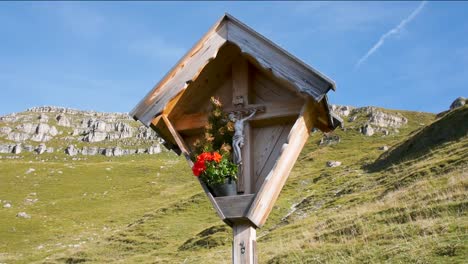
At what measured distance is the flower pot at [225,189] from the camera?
5.81m

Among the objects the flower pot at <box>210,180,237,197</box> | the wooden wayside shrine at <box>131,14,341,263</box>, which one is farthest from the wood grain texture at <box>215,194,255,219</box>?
the flower pot at <box>210,180,237,197</box>

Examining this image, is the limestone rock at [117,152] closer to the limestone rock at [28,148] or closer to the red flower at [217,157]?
the limestone rock at [28,148]

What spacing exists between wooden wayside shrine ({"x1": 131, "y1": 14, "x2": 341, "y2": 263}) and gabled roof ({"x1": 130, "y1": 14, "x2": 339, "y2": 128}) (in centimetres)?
1

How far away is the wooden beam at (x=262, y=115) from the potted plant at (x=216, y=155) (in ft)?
0.76

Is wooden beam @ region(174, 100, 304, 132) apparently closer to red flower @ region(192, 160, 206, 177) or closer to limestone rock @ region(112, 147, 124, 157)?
red flower @ region(192, 160, 206, 177)

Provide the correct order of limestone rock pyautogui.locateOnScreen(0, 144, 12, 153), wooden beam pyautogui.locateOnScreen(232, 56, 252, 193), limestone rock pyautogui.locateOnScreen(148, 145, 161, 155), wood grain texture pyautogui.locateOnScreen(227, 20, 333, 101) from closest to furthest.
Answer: wood grain texture pyautogui.locateOnScreen(227, 20, 333, 101) < wooden beam pyautogui.locateOnScreen(232, 56, 252, 193) < limestone rock pyautogui.locateOnScreen(0, 144, 12, 153) < limestone rock pyautogui.locateOnScreen(148, 145, 161, 155)

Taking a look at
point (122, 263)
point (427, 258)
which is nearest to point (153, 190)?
point (122, 263)

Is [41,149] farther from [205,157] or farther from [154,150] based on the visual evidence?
[205,157]

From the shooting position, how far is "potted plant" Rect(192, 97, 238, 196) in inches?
225

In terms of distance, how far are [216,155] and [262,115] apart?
100cm

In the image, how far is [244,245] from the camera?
5.38m

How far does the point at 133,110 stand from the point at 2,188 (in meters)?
116

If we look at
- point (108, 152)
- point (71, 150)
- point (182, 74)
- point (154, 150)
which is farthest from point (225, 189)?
point (71, 150)

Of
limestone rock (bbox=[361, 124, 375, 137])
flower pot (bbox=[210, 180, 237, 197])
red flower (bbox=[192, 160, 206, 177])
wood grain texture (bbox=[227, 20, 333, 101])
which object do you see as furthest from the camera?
limestone rock (bbox=[361, 124, 375, 137])
